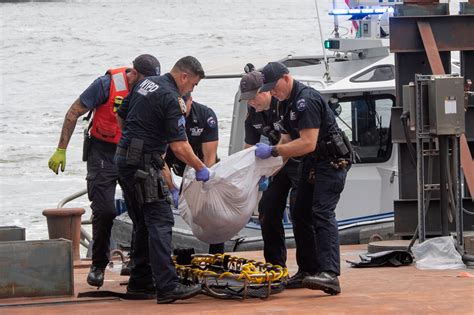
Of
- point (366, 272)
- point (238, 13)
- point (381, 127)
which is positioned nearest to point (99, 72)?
point (238, 13)

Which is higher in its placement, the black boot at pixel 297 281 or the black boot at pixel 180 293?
the black boot at pixel 180 293

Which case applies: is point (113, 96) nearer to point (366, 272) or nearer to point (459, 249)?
point (366, 272)

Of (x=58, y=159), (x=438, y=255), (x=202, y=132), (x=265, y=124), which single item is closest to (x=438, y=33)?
(x=438, y=255)

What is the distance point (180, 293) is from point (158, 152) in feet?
3.07

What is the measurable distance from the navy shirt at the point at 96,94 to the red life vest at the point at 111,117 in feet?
0.12

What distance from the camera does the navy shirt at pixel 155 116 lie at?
7527 mm

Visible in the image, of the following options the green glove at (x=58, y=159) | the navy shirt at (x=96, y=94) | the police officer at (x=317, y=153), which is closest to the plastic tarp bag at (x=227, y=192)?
the police officer at (x=317, y=153)

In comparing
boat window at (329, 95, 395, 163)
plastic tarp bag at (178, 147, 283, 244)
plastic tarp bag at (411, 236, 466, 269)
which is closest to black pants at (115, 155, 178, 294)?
plastic tarp bag at (178, 147, 283, 244)

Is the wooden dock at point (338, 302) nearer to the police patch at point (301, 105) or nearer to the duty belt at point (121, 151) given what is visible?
the duty belt at point (121, 151)

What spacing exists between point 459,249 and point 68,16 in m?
67.8

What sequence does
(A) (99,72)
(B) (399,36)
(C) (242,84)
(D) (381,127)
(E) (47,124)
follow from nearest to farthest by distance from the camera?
(C) (242,84) → (B) (399,36) → (D) (381,127) → (E) (47,124) → (A) (99,72)

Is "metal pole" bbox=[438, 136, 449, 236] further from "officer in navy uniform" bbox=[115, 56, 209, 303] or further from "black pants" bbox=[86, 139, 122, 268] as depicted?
"black pants" bbox=[86, 139, 122, 268]

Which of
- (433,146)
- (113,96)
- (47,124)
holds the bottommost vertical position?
(47,124)

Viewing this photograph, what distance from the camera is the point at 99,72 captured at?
47.4 metres
